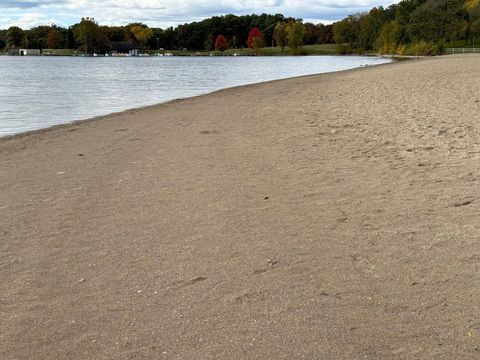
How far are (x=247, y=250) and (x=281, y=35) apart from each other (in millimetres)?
193693

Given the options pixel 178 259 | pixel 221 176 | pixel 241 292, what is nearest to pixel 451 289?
pixel 241 292

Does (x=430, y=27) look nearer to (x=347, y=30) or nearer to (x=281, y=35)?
(x=347, y=30)

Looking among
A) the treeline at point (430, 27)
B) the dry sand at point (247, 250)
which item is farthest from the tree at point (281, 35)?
the dry sand at point (247, 250)

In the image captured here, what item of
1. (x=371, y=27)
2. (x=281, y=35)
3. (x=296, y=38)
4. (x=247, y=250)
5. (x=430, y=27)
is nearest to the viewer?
(x=247, y=250)

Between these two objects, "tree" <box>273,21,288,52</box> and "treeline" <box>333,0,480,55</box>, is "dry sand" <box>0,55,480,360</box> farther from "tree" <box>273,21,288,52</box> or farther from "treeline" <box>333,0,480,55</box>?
"tree" <box>273,21,288,52</box>

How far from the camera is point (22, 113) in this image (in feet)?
65.6

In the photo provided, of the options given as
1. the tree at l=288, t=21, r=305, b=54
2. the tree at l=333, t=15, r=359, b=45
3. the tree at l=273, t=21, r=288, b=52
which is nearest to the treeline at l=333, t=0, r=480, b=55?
the tree at l=333, t=15, r=359, b=45

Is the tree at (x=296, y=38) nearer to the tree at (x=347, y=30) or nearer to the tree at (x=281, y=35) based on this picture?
the tree at (x=347, y=30)

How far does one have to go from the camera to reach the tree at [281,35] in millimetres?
191375

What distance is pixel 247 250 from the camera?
5062mm

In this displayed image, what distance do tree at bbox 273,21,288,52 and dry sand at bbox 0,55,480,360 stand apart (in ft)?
615

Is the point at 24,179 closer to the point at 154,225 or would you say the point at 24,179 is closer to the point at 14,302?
the point at 154,225

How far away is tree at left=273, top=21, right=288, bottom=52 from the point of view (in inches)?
7534

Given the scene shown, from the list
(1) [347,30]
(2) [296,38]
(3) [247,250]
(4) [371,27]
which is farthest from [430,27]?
(3) [247,250]
